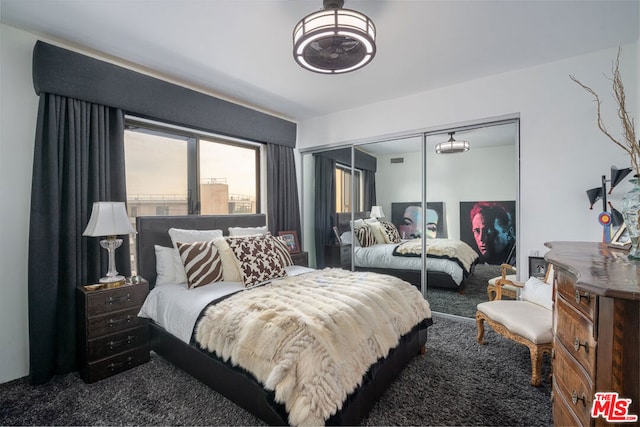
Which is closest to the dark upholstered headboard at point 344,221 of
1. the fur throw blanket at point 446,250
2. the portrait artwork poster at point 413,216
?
the portrait artwork poster at point 413,216

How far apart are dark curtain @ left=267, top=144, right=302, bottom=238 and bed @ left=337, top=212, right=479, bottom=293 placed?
31.8 inches

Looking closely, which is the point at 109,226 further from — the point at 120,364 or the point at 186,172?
the point at 186,172

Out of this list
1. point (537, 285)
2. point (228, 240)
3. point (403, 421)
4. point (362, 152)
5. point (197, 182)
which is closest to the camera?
point (403, 421)

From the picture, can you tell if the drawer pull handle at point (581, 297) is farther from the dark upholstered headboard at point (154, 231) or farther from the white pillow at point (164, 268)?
the dark upholstered headboard at point (154, 231)

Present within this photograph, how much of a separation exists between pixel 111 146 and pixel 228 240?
4.33 ft

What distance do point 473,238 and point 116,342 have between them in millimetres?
3455

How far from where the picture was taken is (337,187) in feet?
13.8

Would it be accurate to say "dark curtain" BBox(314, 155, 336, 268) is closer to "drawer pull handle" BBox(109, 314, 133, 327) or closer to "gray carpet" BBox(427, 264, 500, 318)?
"gray carpet" BBox(427, 264, 500, 318)

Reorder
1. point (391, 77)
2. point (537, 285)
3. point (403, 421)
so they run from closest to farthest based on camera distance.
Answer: point (403, 421) → point (537, 285) → point (391, 77)

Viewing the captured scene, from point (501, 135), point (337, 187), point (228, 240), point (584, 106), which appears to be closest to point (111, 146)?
point (228, 240)

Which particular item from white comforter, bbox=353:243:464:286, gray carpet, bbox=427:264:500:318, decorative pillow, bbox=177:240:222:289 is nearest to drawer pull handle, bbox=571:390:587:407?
gray carpet, bbox=427:264:500:318

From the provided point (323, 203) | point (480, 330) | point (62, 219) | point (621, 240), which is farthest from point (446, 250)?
point (62, 219)

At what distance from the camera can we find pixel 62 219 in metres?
2.29

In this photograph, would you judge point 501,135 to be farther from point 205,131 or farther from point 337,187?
point 205,131
